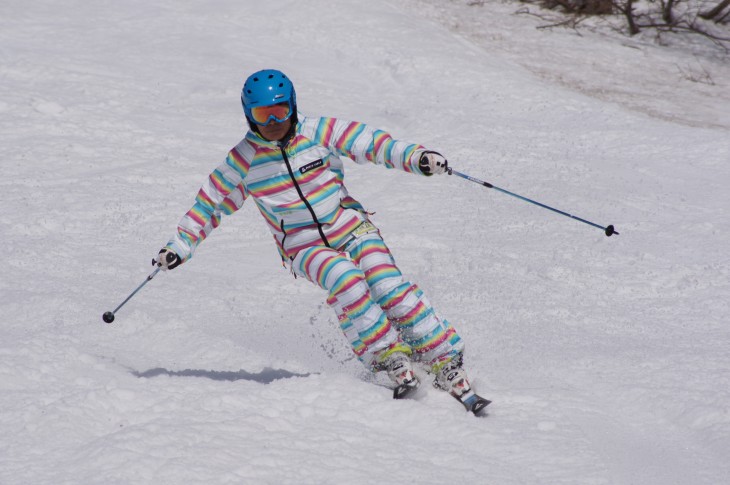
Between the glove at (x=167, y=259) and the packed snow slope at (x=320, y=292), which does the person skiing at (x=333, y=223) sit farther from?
the packed snow slope at (x=320, y=292)

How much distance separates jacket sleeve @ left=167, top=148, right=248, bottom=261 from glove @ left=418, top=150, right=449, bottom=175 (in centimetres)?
92

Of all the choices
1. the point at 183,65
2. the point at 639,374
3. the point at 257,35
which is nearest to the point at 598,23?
the point at 257,35

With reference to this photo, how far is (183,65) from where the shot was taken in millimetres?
10914

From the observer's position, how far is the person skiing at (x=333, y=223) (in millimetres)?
4387

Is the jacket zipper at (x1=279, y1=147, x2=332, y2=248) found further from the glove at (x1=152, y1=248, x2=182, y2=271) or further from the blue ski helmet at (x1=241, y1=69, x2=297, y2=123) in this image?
the glove at (x1=152, y1=248, x2=182, y2=271)

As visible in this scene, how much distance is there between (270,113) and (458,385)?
1.66 meters

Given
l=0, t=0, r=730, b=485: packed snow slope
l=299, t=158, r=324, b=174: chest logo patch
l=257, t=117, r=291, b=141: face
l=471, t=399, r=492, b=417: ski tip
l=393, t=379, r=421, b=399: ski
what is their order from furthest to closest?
l=299, t=158, r=324, b=174: chest logo patch → l=257, t=117, r=291, b=141: face → l=393, t=379, r=421, b=399: ski → l=471, t=399, r=492, b=417: ski tip → l=0, t=0, r=730, b=485: packed snow slope

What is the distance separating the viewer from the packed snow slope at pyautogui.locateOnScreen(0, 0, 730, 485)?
3770 mm

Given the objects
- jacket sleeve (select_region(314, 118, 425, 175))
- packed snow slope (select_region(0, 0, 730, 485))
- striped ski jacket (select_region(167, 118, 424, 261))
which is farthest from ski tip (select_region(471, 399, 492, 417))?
jacket sleeve (select_region(314, 118, 425, 175))

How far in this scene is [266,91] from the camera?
14.4ft

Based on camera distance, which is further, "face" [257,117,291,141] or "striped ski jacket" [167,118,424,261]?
"striped ski jacket" [167,118,424,261]

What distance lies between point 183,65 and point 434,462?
8.27 m

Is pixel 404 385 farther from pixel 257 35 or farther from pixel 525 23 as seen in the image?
pixel 525 23

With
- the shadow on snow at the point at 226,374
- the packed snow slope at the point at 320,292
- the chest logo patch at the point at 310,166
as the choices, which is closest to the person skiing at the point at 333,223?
the chest logo patch at the point at 310,166
